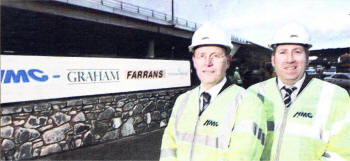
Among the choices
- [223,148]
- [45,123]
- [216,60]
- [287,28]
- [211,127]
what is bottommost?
[45,123]

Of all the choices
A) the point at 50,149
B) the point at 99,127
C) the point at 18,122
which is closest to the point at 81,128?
the point at 99,127

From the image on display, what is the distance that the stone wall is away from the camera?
4.61 metres

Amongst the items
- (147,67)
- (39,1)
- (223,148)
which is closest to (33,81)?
(147,67)

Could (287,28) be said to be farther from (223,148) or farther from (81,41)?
(81,41)

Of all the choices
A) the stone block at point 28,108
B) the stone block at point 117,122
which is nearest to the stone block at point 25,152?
the stone block at point 28,108

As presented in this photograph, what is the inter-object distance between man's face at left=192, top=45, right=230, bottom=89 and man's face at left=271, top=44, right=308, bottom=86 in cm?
67

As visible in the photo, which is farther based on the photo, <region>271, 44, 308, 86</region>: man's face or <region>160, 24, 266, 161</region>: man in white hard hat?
<region>271, 44, 308, 86</region>: man's face

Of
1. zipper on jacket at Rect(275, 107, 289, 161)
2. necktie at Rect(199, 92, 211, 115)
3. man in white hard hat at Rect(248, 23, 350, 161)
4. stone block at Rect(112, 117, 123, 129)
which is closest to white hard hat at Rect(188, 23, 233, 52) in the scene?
necktie at Rect(199, 92, 211, 115)

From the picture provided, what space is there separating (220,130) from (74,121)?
190 inches

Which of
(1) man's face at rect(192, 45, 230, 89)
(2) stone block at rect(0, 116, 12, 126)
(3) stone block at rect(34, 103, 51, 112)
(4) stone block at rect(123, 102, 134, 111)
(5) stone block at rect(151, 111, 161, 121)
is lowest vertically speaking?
(5) stone block at rect(151, 111, 161, 121)

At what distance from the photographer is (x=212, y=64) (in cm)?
181

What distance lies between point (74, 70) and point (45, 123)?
4.49 feet

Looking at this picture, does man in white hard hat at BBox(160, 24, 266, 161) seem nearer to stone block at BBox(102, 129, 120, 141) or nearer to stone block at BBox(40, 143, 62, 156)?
stone block at BBox(40, 143, 62, 156)

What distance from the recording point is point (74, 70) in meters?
5.55
